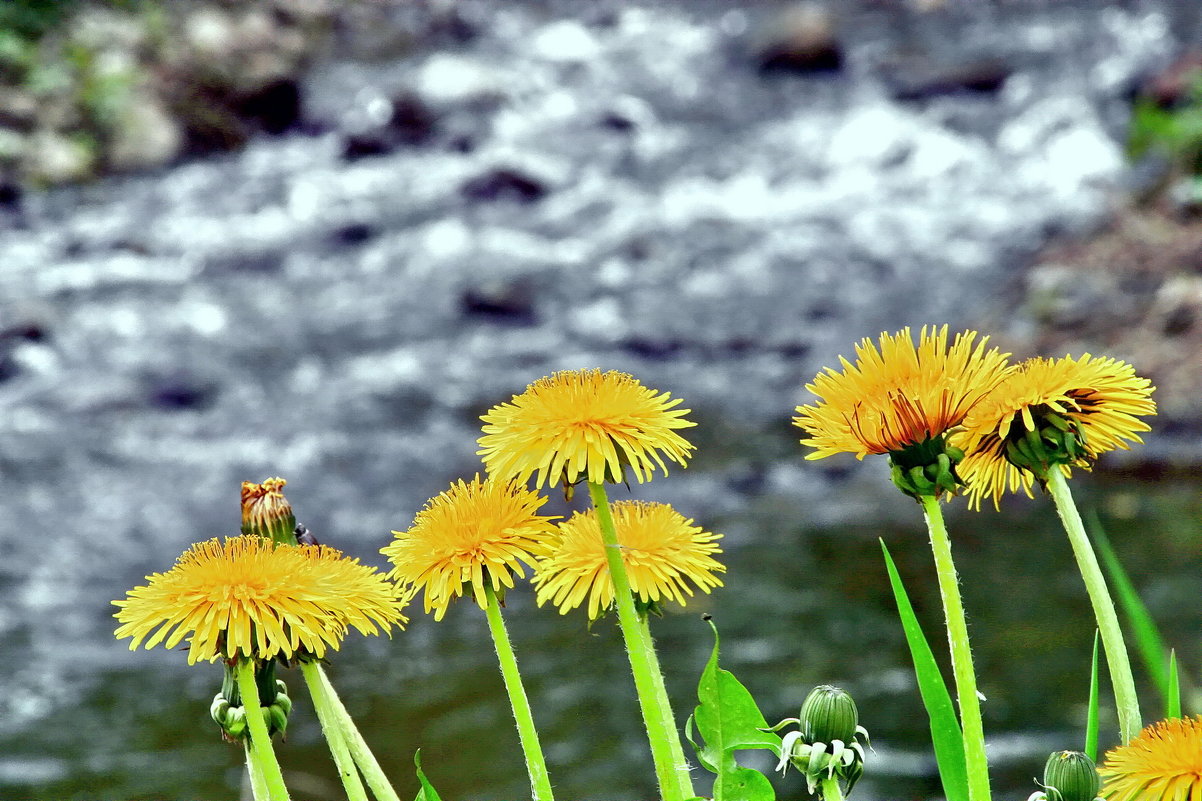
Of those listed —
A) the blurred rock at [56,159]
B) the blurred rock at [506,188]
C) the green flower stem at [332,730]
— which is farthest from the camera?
the blurred rock at [56,159]

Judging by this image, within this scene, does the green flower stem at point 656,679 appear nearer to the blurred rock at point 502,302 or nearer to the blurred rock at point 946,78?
the blurred rock at point 502,302

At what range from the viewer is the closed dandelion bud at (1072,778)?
43.6 inches

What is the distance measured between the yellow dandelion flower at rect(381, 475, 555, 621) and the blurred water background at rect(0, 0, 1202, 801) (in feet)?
13.5

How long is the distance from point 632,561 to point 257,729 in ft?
1.27

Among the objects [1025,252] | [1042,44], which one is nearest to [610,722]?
[1025,252]

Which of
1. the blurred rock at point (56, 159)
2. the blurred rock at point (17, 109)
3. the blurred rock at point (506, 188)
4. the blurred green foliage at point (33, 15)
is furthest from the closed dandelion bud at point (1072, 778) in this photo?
the blurred green foliage at point (33, 15)

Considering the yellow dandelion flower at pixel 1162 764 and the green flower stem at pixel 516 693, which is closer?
the yellow dandelion flower at pixel 1162 764

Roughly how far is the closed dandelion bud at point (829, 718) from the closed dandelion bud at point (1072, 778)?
0.18 metres

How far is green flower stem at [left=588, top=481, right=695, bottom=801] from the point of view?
42.5 inches

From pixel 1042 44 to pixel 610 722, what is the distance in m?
11.1

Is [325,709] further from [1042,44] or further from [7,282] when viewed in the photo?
[1042,44]

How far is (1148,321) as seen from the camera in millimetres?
9258

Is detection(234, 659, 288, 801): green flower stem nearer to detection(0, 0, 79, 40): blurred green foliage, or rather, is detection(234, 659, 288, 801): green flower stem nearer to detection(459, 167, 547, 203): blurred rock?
detection(459, 167, 547, 203): blurred rock

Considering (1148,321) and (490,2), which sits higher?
(490,2)
